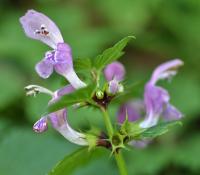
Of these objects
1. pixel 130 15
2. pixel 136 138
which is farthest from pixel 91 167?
pixel 130 15

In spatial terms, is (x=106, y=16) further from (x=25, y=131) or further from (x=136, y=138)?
(x=136, y=138)

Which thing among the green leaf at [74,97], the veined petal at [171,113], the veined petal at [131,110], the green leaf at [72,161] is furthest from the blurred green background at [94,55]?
the green leaf at [74,97]

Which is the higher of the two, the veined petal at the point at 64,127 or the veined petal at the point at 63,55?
the veined petal at the point at 63,55

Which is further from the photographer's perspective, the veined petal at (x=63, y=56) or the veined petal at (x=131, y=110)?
the veined petal at (x=131, y=110)

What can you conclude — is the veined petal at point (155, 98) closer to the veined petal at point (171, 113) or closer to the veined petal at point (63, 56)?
the veined petal at point (171, 113)

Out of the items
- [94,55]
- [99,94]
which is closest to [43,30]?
[99,94]

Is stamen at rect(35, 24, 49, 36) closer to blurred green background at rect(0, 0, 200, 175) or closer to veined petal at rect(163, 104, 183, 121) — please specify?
veined petal at rect(163, 104, 183, 121)

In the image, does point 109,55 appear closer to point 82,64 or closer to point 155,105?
point 82,64

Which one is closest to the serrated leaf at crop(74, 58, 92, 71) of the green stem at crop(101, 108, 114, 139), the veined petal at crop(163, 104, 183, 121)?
the green stem at crop(101, 108, 114, 139)
